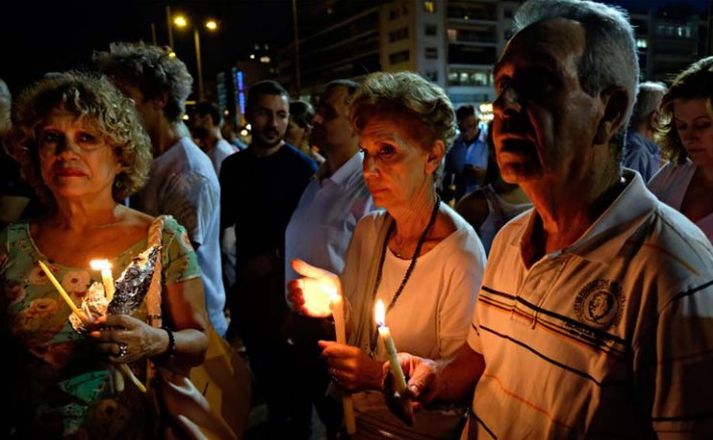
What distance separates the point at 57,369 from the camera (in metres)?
2.23

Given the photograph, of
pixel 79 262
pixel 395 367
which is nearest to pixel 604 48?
pixel 395 367

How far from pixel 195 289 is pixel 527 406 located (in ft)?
5.39

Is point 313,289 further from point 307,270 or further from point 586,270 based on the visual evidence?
point 586,270

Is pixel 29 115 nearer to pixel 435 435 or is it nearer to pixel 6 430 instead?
pixel 6 430

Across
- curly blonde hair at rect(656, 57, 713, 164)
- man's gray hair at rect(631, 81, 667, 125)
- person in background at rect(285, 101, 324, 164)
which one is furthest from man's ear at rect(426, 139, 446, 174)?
person in background at rect(285, 101, 324, 164)

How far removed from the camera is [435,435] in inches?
87.1

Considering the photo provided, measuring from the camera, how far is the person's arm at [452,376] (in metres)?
1.89

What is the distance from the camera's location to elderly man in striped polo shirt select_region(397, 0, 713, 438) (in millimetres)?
1198

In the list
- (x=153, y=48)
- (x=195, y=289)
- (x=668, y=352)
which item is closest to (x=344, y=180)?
(x=195, y=289)

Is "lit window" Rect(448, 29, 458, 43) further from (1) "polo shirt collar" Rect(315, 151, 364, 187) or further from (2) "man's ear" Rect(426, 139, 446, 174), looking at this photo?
(2) "man's ear" Rect(426, 139, 446, 174)

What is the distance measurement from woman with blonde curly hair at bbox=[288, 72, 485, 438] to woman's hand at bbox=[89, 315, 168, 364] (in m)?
0.59

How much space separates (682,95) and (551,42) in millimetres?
2388

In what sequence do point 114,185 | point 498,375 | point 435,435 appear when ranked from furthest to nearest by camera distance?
point 114,185 → point 435,435 → point 498,375

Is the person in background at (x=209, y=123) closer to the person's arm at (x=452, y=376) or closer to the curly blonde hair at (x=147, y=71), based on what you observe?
the curly blonde hair at (x=147, y=71)
